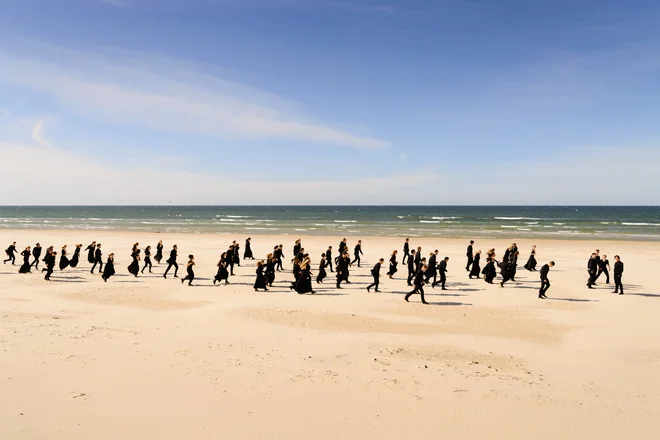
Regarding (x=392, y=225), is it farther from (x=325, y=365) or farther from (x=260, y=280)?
(x=325, y=365)

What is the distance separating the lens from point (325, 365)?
9969 mm

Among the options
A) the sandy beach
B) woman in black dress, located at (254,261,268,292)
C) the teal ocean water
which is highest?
the teal ocean water

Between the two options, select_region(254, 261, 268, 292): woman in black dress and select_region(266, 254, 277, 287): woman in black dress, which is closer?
select_region(254, 261, 268, 292): woman in black dress

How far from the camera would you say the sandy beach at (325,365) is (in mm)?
7457

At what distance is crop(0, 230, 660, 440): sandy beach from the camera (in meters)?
7.46

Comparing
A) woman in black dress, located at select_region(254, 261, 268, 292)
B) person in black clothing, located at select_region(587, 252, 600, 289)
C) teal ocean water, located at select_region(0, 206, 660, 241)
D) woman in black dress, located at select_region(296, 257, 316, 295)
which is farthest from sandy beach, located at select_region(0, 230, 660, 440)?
teal ocean water, located at select_region(0, 206, 660, 241)

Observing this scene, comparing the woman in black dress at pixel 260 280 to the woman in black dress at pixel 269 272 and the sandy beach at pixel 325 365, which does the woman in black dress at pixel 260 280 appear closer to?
the woman in black dress at pixel 269 272

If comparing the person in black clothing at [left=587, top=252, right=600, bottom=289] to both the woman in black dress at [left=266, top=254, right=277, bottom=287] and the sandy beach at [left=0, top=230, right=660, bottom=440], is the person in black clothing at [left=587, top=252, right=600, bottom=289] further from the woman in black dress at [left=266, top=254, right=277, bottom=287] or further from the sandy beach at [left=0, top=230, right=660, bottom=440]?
the woman in black dress at [left=266, top=254, right=277, bottom=287]

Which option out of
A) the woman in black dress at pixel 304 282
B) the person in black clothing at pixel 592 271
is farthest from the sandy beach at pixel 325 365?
the person in black clothing at pixel 592 271

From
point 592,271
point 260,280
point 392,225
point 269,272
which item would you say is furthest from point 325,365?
point 392,225

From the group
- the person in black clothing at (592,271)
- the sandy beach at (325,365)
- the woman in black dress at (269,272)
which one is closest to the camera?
the sandy beach at (325,365)

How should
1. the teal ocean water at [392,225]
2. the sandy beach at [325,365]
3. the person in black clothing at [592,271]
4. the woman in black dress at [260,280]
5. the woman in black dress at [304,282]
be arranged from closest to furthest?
the sandy beach at [325,365] → the woman in black dress at [304,282] → the woman in black dress at [260,280] → the person in black clothing at [592,271] → the teal ocean water at [392,225]

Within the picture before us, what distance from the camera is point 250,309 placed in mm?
15180

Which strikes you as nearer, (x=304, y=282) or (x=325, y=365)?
(x=325, y=365)
